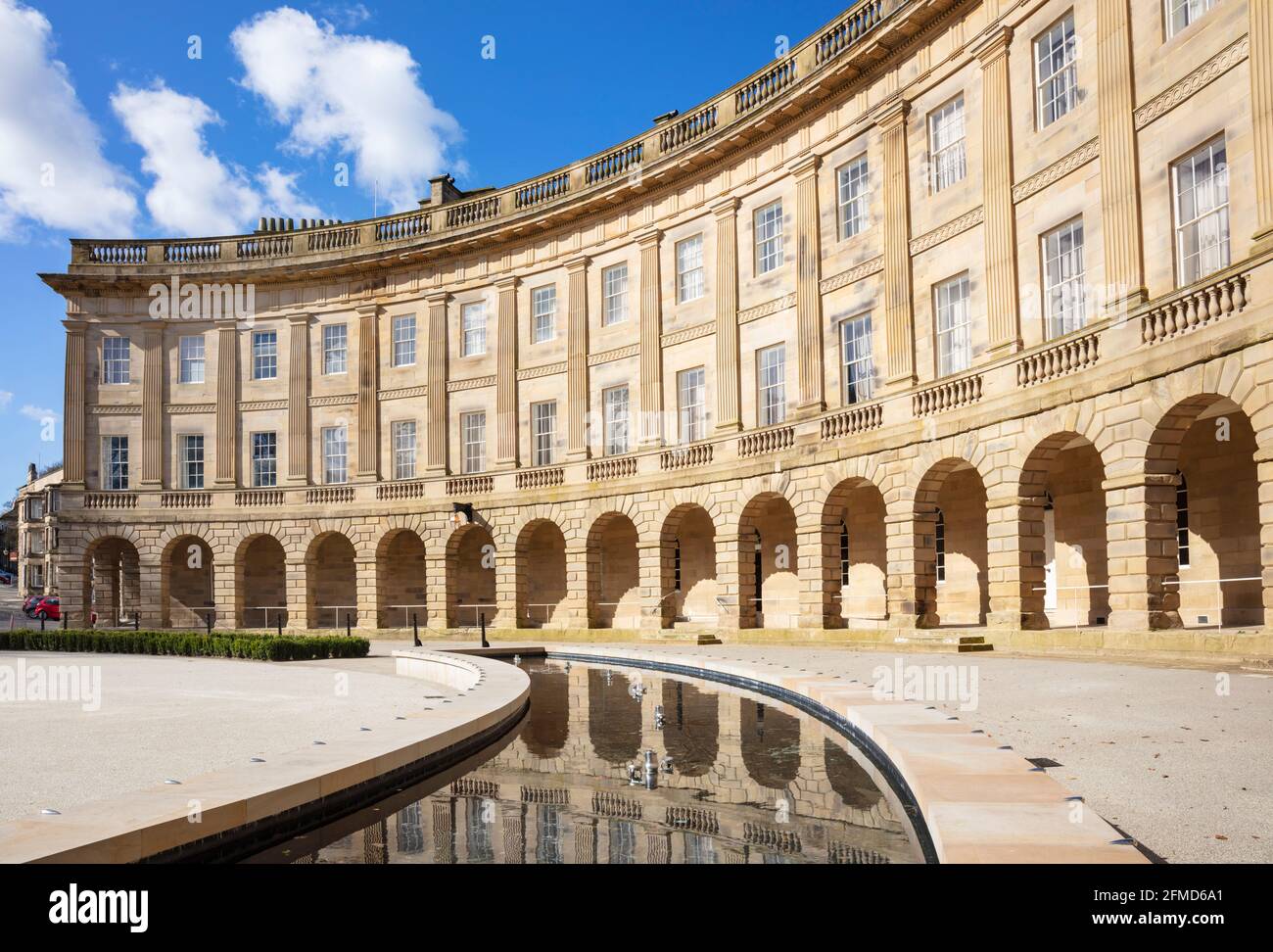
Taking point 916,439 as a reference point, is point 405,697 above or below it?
below

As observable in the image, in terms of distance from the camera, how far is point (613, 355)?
34656mm

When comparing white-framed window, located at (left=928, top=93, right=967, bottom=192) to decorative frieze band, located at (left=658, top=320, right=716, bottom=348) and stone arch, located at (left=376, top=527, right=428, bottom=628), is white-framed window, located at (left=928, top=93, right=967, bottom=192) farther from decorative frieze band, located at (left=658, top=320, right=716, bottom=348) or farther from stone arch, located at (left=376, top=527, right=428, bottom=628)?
stone arch, located at (left=376, top=527, right=428, bottom=628)

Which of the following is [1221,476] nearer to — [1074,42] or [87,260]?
[1074,42]

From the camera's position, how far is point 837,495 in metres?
26.5

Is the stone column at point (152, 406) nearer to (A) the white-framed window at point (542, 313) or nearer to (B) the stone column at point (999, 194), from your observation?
(A) the white-framed window at point (542, 313)

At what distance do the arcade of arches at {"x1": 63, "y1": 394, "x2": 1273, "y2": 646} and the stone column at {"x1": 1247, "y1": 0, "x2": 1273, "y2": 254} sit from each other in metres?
3.05

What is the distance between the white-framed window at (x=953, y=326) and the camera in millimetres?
23375

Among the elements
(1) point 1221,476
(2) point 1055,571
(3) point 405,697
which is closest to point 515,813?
(3) point 405,697

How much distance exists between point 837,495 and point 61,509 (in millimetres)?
32707

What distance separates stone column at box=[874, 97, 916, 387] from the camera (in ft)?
81.3

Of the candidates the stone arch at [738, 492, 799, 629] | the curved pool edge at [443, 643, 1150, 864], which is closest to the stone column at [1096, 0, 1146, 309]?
the curved pool edge at [443, 643, 1150, 864]

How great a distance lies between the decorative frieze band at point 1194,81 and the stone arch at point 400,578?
28.9 m

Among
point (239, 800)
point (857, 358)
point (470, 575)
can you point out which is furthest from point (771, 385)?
point (239, 800)

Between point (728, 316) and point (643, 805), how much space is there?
2471cm
